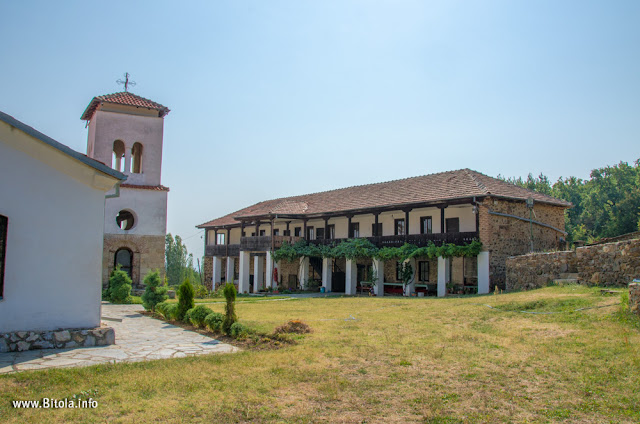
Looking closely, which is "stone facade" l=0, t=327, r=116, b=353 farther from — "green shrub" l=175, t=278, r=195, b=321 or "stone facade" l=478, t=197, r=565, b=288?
"stone facade" l=478, t=197, r=565, b=288

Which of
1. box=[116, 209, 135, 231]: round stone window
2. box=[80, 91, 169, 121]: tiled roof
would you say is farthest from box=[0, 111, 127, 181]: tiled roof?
box=[80, 91, 169, 121]: tiled roof

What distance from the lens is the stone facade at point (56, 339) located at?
6988 millimetres

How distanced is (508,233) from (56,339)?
17794 mm

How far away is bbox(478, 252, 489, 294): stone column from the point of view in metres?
19.3

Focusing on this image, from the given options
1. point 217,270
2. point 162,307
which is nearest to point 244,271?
point 217,270

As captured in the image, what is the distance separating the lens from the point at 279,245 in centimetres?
2770

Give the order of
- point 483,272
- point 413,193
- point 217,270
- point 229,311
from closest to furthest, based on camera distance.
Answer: point 229,311
point 483,272
point 413,193
point 217,270

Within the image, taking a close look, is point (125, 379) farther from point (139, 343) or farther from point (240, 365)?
point (139, 343)

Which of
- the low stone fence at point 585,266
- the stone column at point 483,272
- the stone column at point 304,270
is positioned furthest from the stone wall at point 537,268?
the stone column at point 304,270

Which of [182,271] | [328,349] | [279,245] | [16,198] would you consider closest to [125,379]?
[328,349]

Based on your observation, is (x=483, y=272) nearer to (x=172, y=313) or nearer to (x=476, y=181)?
(x=476, y=181)

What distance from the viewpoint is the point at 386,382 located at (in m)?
5.65

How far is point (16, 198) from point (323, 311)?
8640 millimetres

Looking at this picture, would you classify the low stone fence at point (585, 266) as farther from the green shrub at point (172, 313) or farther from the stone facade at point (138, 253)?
the stone facade at point (138, 253)
